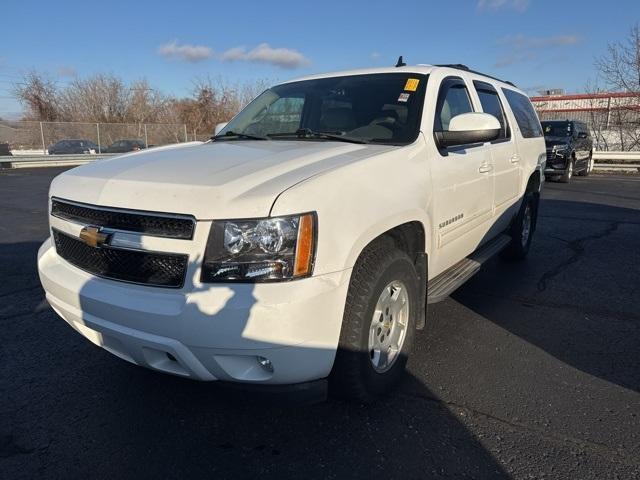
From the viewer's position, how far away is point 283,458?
2336 mm

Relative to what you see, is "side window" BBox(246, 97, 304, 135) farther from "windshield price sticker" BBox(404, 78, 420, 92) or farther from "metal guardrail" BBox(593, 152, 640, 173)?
"metal guardrail" BBox(593, 152, 640, 173)

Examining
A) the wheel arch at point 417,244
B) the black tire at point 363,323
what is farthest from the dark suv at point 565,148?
the black tire at point 363,323

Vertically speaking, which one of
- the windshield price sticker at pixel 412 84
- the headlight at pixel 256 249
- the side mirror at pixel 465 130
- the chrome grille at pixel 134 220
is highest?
the windshield price sticker at pixel 412 84

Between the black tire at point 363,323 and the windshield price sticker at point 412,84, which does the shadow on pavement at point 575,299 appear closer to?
the black tire at point 363,323

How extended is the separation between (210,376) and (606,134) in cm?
2592

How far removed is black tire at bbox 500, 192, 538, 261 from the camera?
212 inches

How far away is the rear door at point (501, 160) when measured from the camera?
4305 mm

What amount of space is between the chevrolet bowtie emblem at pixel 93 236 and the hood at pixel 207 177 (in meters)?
0.14

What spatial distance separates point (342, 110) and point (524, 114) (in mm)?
2951

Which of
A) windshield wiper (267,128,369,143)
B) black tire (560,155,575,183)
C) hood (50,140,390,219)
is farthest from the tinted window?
black tire (560,155,575,183)

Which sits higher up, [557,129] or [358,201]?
[557,129]

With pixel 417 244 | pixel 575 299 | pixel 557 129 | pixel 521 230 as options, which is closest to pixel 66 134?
pixel 557 129

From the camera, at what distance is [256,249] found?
2107 millimetres

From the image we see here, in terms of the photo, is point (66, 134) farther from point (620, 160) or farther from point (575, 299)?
point (575, 299)
